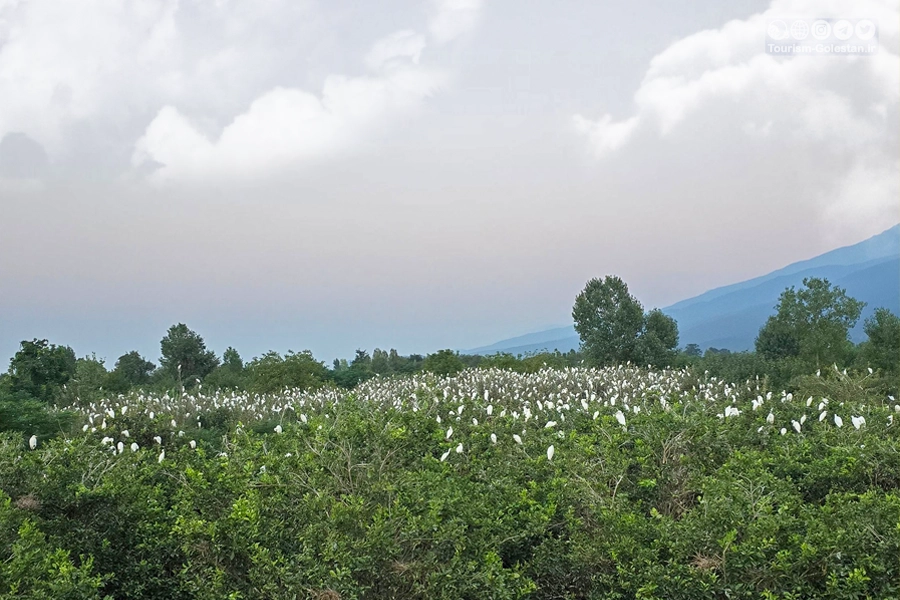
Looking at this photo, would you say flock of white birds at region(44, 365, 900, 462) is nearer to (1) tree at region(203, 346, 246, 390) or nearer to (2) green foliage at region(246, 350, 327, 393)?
(2) green foliage at region(246, 350, 327, 393)

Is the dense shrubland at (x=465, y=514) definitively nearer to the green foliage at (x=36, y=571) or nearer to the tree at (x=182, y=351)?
the green foliage at (x=36, y=571)

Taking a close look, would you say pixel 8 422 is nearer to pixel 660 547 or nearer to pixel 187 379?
pixel 660 547

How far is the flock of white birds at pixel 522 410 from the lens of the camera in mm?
8195

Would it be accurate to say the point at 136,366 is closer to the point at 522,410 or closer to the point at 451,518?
the point at 522,410

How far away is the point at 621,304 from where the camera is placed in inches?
1280

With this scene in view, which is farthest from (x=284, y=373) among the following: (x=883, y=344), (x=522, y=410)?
(x=883, y=344)

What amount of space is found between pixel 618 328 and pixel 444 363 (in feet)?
27.5

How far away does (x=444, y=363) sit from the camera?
99.1 ft

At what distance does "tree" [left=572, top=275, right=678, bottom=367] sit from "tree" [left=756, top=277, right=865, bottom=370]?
14.8 feet

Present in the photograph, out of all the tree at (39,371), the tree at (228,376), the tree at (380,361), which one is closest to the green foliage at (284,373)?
the tree at (228,376)

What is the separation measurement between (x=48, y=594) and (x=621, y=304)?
30.3m

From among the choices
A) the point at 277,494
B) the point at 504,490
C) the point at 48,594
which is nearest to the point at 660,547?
the point at 504,490

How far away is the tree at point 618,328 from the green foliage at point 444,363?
6.60m

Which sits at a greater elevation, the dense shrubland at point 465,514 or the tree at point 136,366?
the tree at point 136,366
